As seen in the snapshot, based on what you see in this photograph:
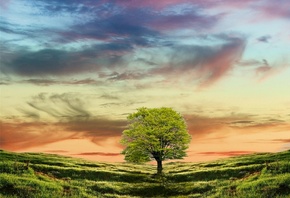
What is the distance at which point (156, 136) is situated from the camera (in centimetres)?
6631

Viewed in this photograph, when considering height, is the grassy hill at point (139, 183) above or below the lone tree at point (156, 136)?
below

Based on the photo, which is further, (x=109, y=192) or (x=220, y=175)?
(x=220, y=175)

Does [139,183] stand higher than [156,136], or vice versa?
[156,136]

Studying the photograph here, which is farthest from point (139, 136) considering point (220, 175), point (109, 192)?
point (109, 192)

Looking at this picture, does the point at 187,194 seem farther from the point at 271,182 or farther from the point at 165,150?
the point at 165,150

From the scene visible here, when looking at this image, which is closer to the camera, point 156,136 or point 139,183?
point 139,183

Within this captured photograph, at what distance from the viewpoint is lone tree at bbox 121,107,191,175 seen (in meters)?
66.1

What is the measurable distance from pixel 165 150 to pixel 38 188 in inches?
1233

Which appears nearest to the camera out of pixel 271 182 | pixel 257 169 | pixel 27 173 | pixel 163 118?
pixel 271 182

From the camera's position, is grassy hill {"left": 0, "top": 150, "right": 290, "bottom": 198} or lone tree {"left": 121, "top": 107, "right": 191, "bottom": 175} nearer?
grassy hill {"left": 0, "top": 150, "right": 290, "bottom": 198}

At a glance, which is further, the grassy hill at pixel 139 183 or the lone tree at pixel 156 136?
the lone tree at pixel 156 136

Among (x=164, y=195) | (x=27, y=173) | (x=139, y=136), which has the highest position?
(x=139, y=136)

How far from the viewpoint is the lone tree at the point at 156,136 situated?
217ft

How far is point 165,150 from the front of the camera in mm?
67375
